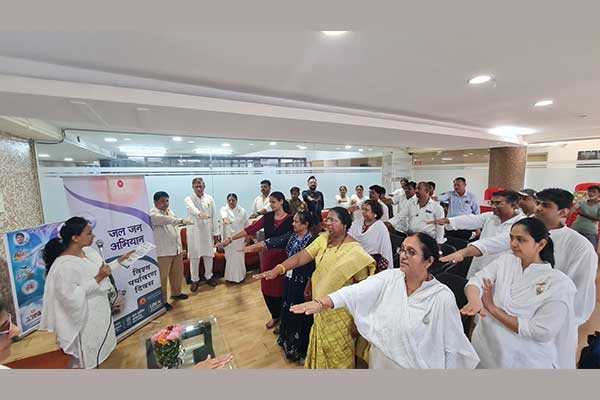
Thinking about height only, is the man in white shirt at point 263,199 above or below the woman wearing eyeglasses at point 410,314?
above

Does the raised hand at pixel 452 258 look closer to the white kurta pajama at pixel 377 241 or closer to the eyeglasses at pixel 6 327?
the white kurta pajama at pixel 377 241

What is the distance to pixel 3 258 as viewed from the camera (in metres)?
2.55

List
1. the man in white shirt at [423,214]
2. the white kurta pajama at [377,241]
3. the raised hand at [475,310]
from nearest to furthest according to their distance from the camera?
the raised hand at [475,310], the white kurta pajama at [377,241], the man in white shirt at [423,214]

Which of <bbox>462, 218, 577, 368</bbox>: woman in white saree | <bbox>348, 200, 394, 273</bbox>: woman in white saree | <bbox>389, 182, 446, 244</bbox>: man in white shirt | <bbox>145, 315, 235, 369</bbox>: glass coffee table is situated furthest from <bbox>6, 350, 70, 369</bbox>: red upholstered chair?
<bbox>389, 182, 446, 244</bbox>: man in white shirt

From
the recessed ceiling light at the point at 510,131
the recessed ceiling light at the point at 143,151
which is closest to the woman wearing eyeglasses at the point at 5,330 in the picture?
the recessed ceiling light at the point at 143,151

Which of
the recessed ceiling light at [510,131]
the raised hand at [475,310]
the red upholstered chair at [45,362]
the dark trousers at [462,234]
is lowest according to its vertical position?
the red upholstered chair at [45,362]

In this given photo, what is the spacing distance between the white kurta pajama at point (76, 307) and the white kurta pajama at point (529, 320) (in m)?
2.47

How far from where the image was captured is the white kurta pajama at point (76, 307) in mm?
1612

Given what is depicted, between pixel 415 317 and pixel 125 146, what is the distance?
456 centimetres

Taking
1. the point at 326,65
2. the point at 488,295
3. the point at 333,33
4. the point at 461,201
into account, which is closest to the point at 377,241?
the point at 488,295

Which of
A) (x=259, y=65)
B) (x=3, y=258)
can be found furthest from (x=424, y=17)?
(x=3, y=258)

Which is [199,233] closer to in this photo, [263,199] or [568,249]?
[263,199]

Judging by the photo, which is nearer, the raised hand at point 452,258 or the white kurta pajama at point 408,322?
the white kurta pajama at point 408,322

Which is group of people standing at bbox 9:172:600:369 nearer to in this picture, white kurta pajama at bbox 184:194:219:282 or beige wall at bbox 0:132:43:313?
white kurta pajama at bbox 184:194:219:282
